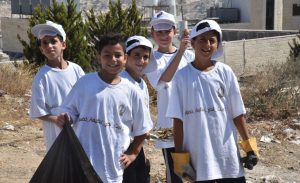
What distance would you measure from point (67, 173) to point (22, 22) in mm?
32031

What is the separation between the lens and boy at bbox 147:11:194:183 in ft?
13.9

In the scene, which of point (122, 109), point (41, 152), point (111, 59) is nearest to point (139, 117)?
point (122, 109)

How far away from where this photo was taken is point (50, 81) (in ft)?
13.3

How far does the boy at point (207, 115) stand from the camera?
346 cm

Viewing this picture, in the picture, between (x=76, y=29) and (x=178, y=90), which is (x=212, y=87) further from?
(x=76, y=29)

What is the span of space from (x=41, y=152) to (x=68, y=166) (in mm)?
4156

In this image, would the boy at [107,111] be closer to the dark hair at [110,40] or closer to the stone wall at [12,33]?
the dark hair at [110,40]

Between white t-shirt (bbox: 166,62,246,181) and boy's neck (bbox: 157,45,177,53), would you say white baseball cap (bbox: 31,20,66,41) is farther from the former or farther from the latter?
white t-shirt (bbox: 166,62,246,181)

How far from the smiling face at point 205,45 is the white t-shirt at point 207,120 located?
0.09 metres

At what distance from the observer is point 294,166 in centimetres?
690

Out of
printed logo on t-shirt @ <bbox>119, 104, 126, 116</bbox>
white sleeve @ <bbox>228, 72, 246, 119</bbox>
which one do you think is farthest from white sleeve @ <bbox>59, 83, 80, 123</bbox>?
white sleeve @ <bbox>228, 72, 246, 119</bbox>

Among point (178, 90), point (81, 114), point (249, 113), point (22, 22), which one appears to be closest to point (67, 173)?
point (81, 114)

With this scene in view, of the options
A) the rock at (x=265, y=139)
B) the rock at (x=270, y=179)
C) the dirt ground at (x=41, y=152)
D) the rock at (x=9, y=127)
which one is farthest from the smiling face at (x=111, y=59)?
the rock at (x=9, y=127)

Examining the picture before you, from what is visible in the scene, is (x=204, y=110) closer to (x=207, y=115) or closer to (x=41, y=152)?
(x=207, y=115)
